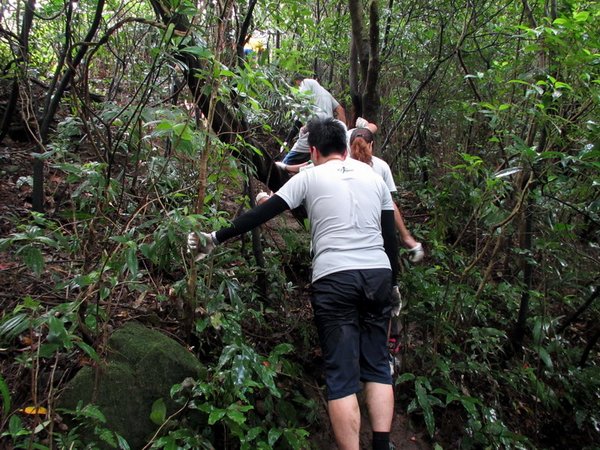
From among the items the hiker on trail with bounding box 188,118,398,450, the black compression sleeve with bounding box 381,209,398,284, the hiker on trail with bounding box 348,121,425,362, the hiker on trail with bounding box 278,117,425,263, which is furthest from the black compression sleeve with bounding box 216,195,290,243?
the hiker on trail with bounding box 348,121,425,362

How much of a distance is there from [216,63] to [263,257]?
179cm

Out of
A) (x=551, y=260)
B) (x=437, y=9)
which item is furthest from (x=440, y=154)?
(x=551, y=260)

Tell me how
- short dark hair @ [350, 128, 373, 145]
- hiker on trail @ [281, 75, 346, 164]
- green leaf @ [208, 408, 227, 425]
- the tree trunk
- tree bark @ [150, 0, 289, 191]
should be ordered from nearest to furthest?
1. green leaf @ [208, 408, 227, 425]
2. tree bark @ [150, 0, 289, 191]
3. short dark hair @ [350, 128, 373, 145]
4. the tree trunk
5. hiker on trail @ [281, 75, 346, 164]

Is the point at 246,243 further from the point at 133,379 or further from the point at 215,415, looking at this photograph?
the point at 215,415

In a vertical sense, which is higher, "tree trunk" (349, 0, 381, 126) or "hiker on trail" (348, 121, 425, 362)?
"tree trunk" (349, 0, 381, 126)

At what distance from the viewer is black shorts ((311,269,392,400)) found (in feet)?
8.86

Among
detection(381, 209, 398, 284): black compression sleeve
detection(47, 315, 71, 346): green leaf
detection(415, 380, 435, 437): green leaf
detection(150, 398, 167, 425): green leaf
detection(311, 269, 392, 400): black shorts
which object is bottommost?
detection(415, 380, 435, 437): green leaf

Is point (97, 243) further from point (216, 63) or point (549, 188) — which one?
point (549, 188)

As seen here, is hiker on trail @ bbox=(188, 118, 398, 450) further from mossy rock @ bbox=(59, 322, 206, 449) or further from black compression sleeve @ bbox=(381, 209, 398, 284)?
mossy rock @ bbox=(59, 322, 206, 449)

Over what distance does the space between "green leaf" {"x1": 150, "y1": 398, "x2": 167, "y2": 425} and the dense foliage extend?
0.7 inches

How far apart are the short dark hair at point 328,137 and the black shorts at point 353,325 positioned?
0.85m

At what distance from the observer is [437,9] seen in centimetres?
566

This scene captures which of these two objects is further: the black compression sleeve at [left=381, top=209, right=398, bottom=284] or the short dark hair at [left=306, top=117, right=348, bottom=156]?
the black compression sleeve at [left=381, top=209, right=398, bottom=284]

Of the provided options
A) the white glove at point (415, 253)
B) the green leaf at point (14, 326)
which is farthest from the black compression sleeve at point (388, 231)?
the green leaf at point (14, 326)
